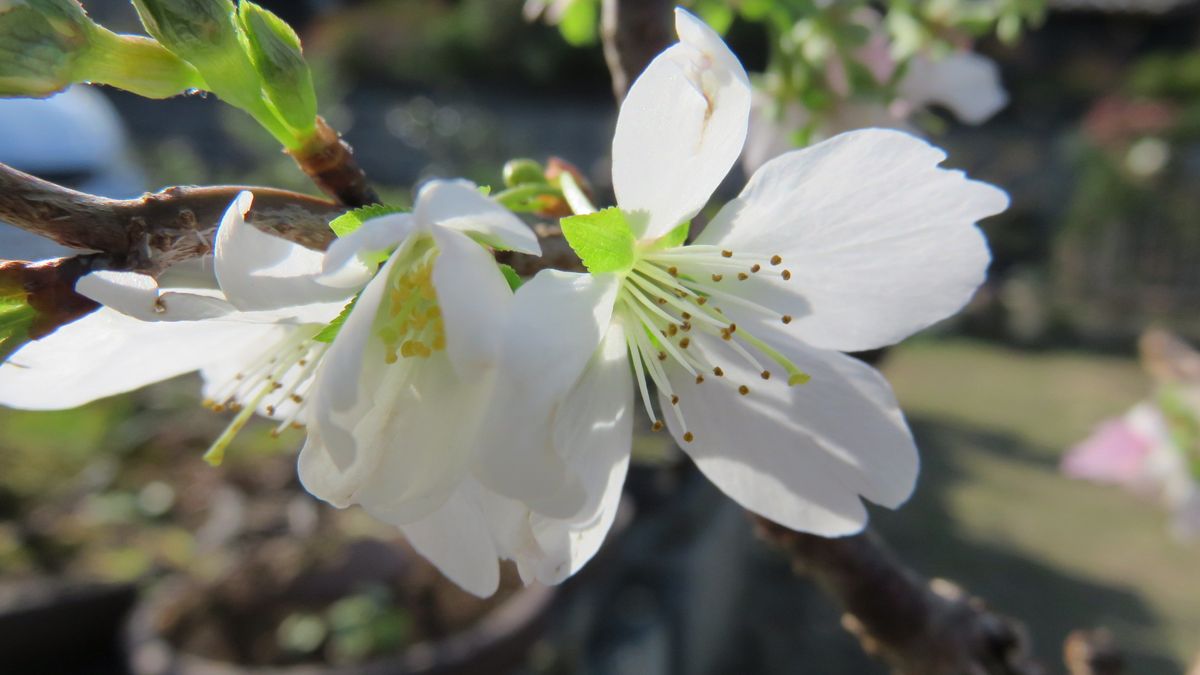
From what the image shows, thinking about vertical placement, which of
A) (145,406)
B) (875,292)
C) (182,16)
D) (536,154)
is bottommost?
(536,154)

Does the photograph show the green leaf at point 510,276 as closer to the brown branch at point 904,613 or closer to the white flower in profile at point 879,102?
the brown branch at point 904,613

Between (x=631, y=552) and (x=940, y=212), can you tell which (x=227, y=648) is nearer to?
(x=631, y=552)

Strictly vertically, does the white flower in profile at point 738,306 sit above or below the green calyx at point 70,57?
below

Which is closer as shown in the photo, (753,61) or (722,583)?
(722,583)

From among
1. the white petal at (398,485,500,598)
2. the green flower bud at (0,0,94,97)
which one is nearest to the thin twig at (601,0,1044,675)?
the white petal at (398,485,500,598)

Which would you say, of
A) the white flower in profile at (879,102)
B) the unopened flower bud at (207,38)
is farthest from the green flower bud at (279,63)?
the white flower in profile at (879,102)

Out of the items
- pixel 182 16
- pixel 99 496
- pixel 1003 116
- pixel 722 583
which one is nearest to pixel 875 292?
pixel 182 16

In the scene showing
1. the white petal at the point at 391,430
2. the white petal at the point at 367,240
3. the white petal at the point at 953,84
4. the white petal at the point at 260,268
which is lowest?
the white petal at the point at 953,84
